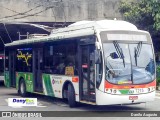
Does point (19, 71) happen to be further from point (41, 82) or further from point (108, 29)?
point (108, 29)

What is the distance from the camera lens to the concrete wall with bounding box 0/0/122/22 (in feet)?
88.2

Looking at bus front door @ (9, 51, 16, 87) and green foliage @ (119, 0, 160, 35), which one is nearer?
bus front door @ (9, 51, 16, 87)

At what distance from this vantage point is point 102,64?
13.8 meters

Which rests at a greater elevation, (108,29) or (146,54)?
(108,29)

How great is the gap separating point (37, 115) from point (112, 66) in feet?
10.1

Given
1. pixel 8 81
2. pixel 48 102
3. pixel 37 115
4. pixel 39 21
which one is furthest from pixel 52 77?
pixel 39 21

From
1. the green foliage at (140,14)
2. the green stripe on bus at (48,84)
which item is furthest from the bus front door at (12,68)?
the green foliage at (140,14)

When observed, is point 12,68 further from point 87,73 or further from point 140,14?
point 140,14

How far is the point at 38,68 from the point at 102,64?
5.76 m

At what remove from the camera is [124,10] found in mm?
29234

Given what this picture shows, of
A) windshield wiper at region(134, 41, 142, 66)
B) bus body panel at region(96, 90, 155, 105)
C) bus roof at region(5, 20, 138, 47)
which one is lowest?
bus body panel at region(96, 90, 155, 105)

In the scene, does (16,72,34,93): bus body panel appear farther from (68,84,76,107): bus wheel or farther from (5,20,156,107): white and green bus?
(68,84,76,107): bus wheel

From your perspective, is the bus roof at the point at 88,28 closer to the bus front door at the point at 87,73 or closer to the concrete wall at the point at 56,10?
the bus front door at the point at 87,73

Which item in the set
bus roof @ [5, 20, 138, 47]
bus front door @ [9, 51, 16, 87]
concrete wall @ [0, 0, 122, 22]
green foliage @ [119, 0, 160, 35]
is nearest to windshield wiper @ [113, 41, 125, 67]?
bus roof @ [5, 20, 138, 47]
